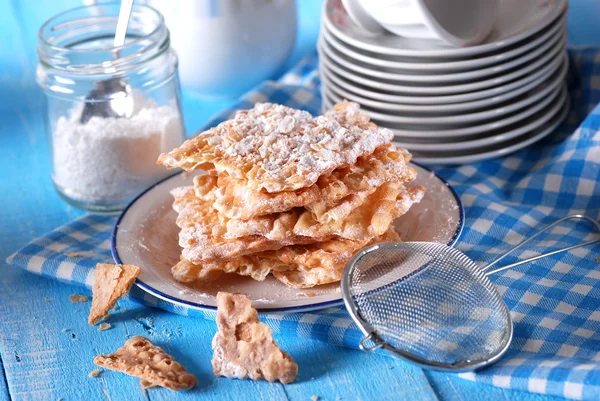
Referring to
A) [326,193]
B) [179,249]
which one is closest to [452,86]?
[326,193]

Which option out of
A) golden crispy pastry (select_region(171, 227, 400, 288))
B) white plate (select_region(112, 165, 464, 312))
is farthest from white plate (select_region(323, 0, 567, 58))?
golden crispy pastry (select_region(171, 227, 400, 288))

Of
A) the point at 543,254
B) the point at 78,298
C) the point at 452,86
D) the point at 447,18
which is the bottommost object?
the point at 78,298

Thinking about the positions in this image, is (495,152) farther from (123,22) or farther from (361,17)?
(123,22)

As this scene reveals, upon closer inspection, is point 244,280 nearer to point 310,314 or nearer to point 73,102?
point 310,314

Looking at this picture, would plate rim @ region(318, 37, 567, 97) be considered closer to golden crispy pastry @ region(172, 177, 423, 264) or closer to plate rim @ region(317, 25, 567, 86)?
plate rim @ region(317, 25, 567, 86)

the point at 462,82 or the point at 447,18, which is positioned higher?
the point at 447,18

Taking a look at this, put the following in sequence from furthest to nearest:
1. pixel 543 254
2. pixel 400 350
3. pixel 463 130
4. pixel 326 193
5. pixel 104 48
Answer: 1. pixel 463 130
2. pixel 104 48
3. pixel 543 254
4. pixel 326 193
5. pixel 400 350

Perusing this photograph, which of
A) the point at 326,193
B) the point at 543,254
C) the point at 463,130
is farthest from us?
the point at 463,130
